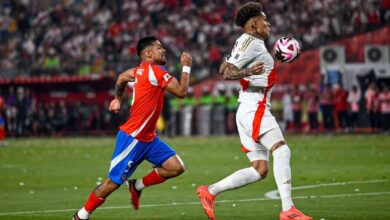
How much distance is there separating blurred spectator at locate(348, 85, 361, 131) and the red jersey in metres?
27.6

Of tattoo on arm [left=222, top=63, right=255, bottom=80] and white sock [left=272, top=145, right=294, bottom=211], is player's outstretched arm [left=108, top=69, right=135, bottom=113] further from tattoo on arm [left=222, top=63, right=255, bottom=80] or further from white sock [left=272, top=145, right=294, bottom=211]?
white sock [left=272, top=145, right=294, bottom=211]

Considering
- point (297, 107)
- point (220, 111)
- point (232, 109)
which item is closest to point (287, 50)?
point (297, 107)

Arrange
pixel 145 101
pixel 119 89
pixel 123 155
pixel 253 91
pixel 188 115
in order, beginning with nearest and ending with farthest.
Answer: pixel 123 155 → pixel 145 101 → pixel 253 91 → pixel 119 89 → pixel 188 115

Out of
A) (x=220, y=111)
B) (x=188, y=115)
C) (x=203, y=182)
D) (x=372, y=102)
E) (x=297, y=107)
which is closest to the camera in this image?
(x=203, y=182)

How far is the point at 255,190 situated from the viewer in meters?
17.9

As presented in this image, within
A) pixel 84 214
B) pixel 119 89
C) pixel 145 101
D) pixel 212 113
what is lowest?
pixel 212 113

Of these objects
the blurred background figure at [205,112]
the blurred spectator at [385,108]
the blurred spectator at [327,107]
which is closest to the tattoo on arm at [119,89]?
the blurred spectator at [385,108]

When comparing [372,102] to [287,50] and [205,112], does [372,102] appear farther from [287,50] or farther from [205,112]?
[287,50]

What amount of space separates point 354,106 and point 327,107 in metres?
1.18

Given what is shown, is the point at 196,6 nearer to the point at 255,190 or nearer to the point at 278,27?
the point at 278,27

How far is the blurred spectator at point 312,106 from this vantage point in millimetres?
41219

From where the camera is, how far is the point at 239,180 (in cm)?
1288

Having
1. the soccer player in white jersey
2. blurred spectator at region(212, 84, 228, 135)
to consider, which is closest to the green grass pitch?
the soccer player in white jersey

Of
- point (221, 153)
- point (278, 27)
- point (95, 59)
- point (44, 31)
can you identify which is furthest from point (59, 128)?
point (221, 153)
